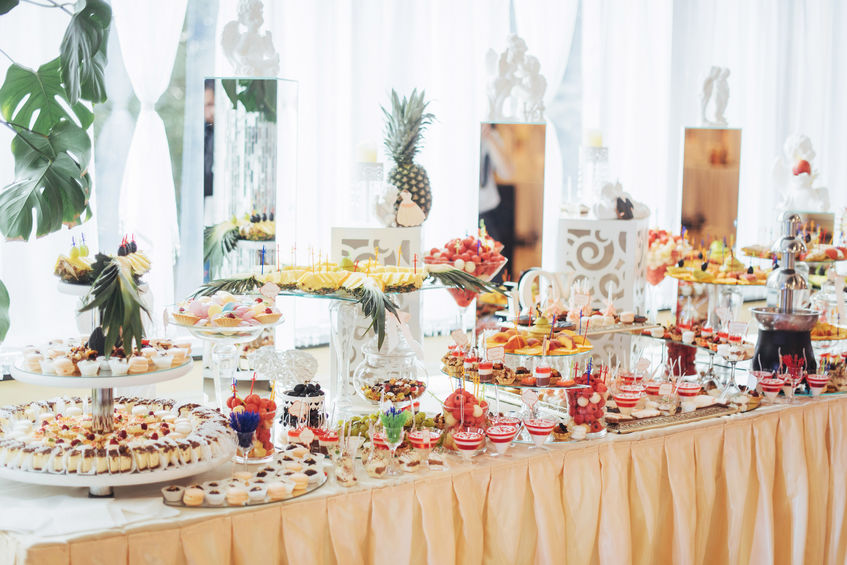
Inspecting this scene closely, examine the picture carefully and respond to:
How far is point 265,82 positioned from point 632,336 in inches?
74.4

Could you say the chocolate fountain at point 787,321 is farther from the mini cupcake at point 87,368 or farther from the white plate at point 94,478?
the mini cupcake at point 87,368

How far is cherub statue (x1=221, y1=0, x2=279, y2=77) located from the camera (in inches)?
136

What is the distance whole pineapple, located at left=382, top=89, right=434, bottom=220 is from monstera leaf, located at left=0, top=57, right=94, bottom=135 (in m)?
1.27

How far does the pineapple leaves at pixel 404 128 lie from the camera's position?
3.76m

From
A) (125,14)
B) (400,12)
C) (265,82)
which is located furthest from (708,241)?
(125,14)

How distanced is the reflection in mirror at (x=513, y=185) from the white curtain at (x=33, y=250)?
2270mm

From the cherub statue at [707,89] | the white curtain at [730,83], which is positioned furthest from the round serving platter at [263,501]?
the white curtain at [730,83]

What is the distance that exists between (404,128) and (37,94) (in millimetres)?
1470

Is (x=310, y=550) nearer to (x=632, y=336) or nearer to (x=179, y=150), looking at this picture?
(x=632, y=336)

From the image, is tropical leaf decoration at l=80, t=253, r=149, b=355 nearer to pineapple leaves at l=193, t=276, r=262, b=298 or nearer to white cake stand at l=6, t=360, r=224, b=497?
white cake stand at l=6, t=360, r=224, b=497

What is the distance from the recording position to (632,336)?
3.97 m

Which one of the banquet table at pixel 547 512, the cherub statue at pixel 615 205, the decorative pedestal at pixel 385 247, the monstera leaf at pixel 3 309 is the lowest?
the banquet table at pixel 547 512

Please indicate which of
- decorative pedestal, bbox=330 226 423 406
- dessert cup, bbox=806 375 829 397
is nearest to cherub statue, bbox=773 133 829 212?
dessert cup, bbox=806 375 829 397

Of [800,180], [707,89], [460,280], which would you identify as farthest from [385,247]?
[800,180]
